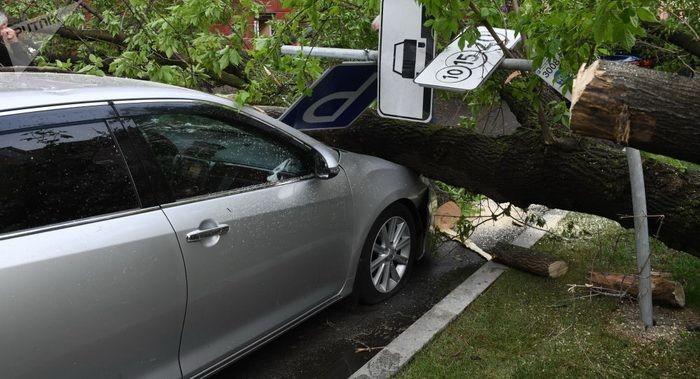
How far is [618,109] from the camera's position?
2273mm

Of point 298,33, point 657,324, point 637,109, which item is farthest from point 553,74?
point 298,33

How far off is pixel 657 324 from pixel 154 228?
9.36ft

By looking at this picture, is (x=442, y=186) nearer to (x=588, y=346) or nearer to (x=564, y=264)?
(x=564, y=264)

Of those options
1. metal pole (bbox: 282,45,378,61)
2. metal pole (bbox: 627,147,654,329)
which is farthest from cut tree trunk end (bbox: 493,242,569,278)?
metal pole (bbox: 282,45,378,61)

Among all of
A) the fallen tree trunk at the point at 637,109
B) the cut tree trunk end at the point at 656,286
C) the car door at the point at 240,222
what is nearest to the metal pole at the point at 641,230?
the cut tree trunk end at the point at 656,286

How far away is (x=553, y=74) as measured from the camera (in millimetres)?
3180

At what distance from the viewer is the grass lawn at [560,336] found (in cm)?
316

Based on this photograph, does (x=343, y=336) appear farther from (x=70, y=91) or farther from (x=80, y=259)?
(x=70, y=91)

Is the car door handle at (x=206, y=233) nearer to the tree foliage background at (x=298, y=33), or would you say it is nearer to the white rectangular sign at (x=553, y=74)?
the tree foliage background at (x=298, y=33)

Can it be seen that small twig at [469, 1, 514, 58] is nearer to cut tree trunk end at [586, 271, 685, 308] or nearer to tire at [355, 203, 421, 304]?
tire at [355, 203, 421, 304]

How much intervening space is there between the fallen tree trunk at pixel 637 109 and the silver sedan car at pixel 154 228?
5.20 feet

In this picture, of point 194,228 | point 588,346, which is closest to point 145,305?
point 194,228

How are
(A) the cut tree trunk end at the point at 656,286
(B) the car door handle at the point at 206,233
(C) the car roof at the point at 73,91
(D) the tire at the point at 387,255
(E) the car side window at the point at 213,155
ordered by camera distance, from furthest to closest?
1. (D) the tire at the point at 387,255
2. (A) the cut tree trunk end at the point at 656,286
3. (E) the car side window at the point at 213,155
4. (B) the car door handle at the point at 206,233
5. (C) the car roof at the point at 73,91

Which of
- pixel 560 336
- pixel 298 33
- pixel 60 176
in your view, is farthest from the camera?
pixel 298 33
